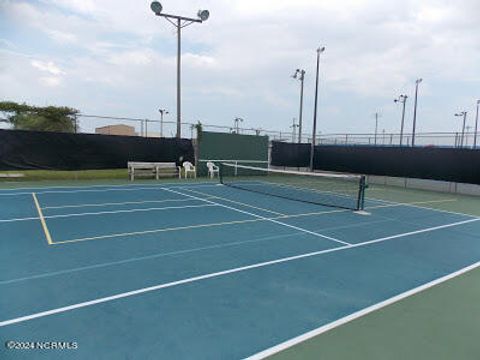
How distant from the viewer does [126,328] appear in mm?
3084

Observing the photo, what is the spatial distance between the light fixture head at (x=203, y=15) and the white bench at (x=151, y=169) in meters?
7.45

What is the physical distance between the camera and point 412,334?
316 cm

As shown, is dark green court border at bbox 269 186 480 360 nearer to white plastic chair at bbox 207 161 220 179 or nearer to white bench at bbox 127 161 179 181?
white bench at bbox 127 161 179 181

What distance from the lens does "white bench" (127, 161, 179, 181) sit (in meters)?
15.2

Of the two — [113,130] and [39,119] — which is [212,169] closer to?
[113,130]

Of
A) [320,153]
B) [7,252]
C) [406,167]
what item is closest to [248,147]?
[320,153]

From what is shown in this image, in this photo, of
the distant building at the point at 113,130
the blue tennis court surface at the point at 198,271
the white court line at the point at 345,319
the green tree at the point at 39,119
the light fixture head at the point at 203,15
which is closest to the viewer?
the white court line at the point at 345,319

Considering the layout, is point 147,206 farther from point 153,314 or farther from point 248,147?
point 248,147

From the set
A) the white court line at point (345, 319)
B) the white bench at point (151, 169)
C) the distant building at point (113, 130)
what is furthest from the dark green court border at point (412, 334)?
the distant building at point (113, 130)

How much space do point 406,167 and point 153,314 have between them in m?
16.3

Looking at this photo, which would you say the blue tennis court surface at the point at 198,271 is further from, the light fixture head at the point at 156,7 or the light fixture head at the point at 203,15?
the light fixture head at the point at 203,15

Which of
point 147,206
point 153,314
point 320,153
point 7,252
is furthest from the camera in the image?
point 320,153

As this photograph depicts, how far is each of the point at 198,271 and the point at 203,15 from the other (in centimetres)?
1619

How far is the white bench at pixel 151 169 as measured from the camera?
15.2m
